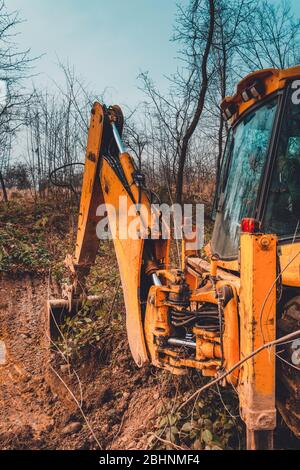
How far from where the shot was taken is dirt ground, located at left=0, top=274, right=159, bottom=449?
10.4ft

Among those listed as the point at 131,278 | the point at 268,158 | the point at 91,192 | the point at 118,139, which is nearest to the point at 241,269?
the point at 268,158

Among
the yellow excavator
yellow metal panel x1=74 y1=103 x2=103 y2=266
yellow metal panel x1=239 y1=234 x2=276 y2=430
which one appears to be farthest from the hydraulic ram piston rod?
yellow metal panel x1=239 y1=234 x2=276 y2=430

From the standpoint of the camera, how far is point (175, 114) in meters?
13.5

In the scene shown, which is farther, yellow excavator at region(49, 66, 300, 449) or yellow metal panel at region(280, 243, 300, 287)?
yellow metal panel at region(280, 243, 300, 287)

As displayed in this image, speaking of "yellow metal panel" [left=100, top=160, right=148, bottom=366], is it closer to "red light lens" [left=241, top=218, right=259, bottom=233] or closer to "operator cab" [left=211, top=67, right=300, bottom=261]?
"operator cab" [left=211, top=67, right=300, bottom=261]

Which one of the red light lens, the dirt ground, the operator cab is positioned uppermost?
the operator cab

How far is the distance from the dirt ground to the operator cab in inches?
60.8

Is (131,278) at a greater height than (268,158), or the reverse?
(268,158)

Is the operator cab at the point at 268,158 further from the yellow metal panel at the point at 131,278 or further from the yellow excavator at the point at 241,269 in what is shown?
the yellow metal panel at the point at 131,278

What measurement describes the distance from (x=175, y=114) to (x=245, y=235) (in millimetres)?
11992

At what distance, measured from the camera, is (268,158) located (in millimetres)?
2633

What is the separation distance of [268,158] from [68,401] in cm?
283

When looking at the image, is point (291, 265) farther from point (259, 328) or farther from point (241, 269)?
point (259, 328)
